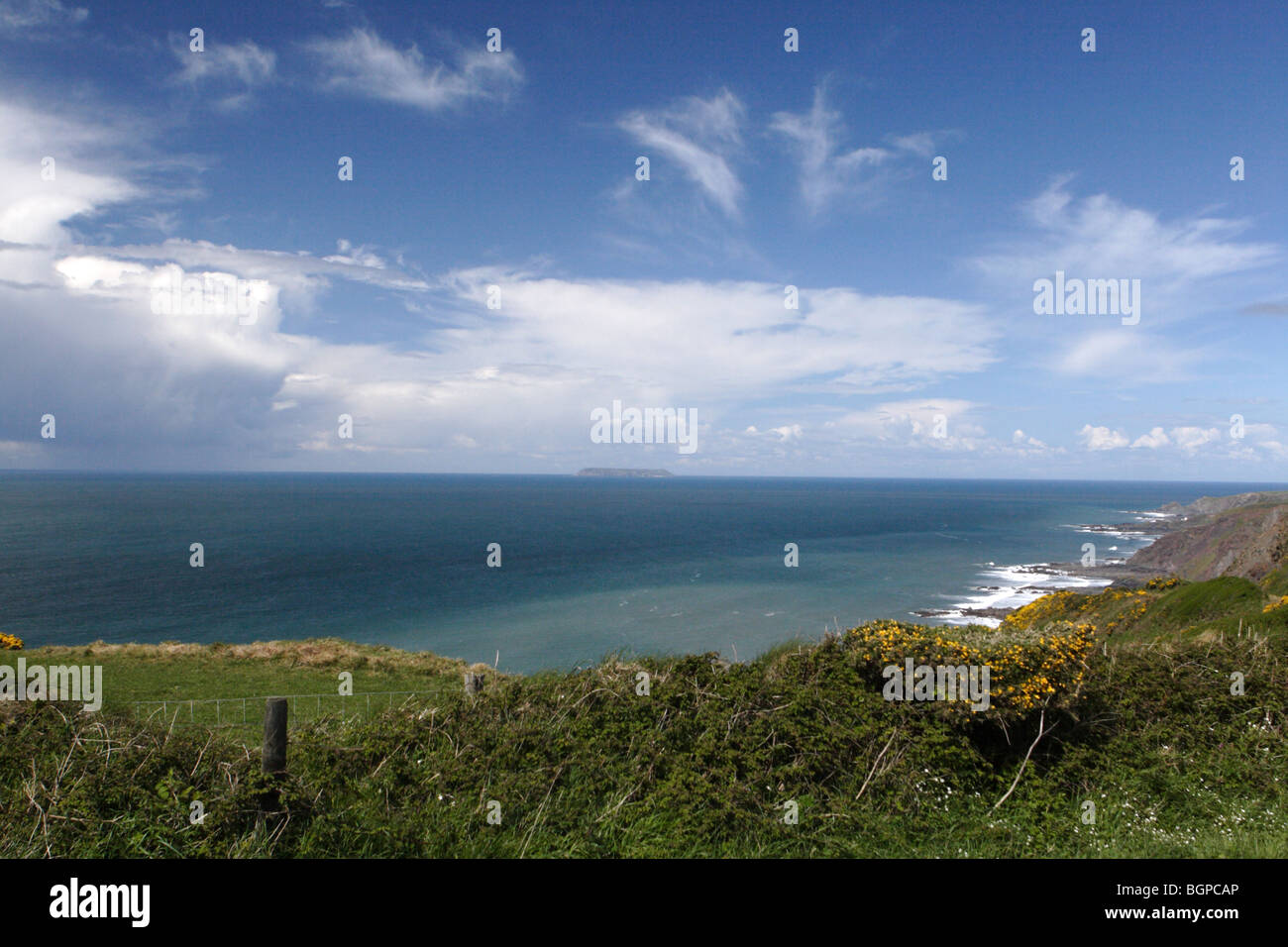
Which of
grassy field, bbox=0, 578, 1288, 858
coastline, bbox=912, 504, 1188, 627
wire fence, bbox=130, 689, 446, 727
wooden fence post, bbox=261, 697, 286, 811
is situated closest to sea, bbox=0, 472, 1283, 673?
coastline, bbox=912, 504, 1188, 627

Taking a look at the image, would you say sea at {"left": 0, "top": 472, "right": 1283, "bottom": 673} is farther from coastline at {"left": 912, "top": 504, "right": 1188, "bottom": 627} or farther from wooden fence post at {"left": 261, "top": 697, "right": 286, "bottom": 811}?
wooden fence post at {"left": 261, "top": 697, "right": 286, "bottom": 811}

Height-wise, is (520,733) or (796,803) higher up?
(520,733)

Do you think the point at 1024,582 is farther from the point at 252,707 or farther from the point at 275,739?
the point at 275,739

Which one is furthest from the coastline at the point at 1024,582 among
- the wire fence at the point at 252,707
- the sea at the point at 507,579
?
the wire fence at the point at 252,707

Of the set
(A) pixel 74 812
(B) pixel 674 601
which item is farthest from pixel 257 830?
(B) pixel 674 601

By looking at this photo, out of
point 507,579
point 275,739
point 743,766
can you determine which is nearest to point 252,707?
point 275,739

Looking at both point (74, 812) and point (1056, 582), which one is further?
point (1056, 582)

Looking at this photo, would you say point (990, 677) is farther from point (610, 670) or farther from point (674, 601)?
point (674, 601)
